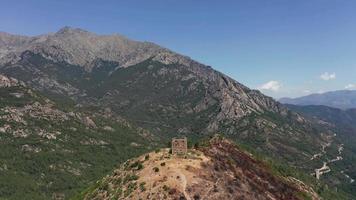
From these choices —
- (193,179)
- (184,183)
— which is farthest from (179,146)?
(184,183)

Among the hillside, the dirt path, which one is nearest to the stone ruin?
the hillside

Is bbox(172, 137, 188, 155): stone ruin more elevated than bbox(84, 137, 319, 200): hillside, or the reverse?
bbox(172, 137, 188, 155): stone ruin

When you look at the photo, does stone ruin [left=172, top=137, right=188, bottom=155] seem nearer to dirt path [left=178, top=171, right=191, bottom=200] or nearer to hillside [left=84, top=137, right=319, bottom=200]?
hillside [left=84, top=137, right=319, bottom=200]

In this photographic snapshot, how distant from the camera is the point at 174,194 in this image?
13438 cm

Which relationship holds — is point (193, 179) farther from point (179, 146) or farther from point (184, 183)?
point (179, 146)

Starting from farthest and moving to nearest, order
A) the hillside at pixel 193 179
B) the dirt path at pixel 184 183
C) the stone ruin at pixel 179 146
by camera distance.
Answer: the stone ruin at pixel 179 146
the hillside at pixel 193 179
the dirt path at pixel 184 183

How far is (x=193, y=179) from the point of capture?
469 ft

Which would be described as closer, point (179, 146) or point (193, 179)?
point (193, 179)

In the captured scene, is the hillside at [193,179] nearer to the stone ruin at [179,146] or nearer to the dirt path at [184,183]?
the dirt path at [184,183]

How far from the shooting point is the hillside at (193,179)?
13850 cm

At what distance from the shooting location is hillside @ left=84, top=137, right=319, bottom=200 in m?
138

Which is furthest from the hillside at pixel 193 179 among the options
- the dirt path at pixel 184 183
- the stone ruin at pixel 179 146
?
the stone ruin at pixel 179 146

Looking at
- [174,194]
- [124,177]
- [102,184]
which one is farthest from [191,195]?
[102,184]

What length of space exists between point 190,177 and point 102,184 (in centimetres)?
3466
